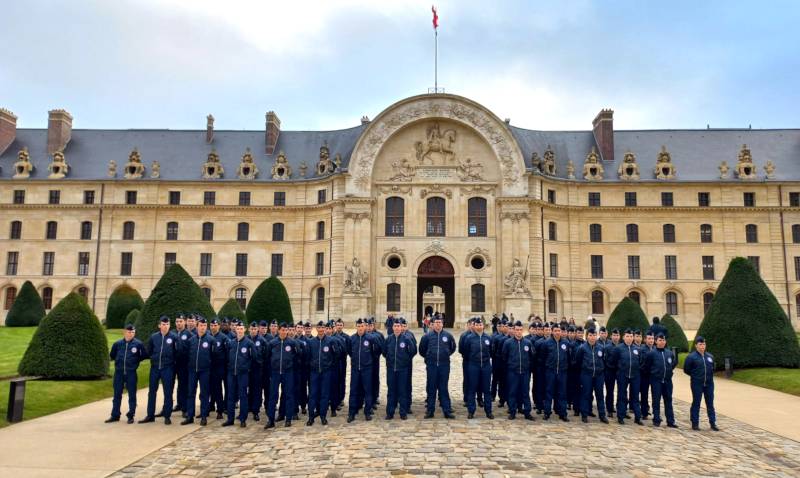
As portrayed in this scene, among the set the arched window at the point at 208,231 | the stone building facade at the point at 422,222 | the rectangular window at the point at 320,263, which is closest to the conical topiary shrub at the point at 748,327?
the stone building facade at the point at 422,222

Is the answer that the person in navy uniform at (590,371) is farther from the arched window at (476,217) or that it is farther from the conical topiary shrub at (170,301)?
the arched window at (476,217)

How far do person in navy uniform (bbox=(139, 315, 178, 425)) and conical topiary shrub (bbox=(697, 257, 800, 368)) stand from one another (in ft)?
57.8

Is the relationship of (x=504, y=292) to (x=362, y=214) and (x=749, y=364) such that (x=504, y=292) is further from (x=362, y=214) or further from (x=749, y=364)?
(x=749, y=364)

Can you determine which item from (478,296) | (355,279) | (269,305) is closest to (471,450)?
(269,305)

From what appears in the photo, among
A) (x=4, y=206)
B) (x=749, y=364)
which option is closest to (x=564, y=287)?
(x=749, y=364)

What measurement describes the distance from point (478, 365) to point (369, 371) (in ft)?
8.46

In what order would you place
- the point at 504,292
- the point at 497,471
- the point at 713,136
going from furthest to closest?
the point at 713,136, the point at 504,292, the point at 497,471

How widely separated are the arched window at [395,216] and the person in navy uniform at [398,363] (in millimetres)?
30273

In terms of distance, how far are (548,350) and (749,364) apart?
1020 cm

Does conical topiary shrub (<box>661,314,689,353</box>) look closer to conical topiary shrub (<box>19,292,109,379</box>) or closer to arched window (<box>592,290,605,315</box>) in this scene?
arched window (<box>592,290,605,315</box>)

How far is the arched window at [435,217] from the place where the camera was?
143 feet

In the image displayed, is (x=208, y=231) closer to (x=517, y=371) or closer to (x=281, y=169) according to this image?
(x=281, y=169)

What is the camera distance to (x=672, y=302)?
44.9 metres

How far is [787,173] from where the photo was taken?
153 ft
